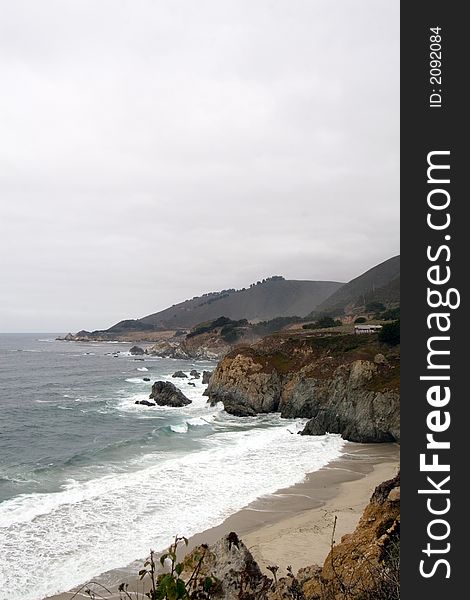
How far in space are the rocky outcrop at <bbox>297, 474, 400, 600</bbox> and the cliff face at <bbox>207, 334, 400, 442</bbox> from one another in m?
24.2

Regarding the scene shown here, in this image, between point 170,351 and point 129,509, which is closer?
point 129,509

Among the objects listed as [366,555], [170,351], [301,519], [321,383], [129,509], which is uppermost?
[366,555]

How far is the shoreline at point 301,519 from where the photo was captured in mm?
15180

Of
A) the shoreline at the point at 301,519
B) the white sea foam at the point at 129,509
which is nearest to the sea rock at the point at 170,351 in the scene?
the white sea foam at the point at 129,509

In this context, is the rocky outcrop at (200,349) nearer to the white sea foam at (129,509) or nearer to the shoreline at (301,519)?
the white sea foam at (129,509)

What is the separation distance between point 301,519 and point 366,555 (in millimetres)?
11221

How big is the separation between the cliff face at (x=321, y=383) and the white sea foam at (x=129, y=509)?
16.6 ft

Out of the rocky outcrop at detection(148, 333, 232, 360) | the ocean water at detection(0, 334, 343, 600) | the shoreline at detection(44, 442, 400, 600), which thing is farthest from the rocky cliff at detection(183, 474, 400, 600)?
the rocky outcrop at detection(148, 333, 232, 360)

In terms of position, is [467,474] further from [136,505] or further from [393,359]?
[393,359]

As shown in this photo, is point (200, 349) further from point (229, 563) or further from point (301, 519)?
point (229, 563)

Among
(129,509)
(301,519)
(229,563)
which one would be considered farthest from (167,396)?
(229,563)

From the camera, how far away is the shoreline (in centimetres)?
1518

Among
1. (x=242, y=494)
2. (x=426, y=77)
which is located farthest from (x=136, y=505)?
(x=426, y=77)

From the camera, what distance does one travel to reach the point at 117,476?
2508 cm
